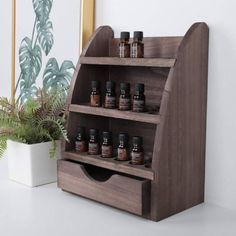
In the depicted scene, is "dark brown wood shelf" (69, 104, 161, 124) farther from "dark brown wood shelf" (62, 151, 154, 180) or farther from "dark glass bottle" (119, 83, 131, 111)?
"dark brown wood shelf" (62, 151, 154, 180)

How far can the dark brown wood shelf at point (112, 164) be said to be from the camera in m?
1.22

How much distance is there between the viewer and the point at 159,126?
3.91 ft

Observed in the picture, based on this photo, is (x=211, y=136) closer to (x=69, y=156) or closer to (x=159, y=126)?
(x=159, y=126)

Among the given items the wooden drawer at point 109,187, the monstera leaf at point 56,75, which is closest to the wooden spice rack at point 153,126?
the wooden drawer at point 109,187

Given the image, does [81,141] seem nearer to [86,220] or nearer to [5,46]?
[86,220]

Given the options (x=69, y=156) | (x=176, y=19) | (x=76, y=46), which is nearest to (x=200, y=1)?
(x=176, y=19)

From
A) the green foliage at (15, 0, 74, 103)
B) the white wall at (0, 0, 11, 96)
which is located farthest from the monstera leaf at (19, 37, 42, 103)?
the white wall at (0, 0, 11, 96)

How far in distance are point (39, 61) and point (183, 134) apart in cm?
80

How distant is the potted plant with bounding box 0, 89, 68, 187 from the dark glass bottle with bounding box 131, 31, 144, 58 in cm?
34

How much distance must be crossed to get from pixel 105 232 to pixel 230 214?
15.3 inches

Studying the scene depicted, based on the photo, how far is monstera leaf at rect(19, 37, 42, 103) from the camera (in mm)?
1834

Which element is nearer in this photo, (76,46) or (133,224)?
(133,224)

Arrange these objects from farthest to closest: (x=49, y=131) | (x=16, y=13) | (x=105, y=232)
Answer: (x=16, y=13) → (x=49, y=131) → (x=105, y=232)

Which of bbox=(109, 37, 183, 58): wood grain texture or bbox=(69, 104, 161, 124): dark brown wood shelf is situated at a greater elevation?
bbox=(109, 37, 183, 58): wood grain texture
